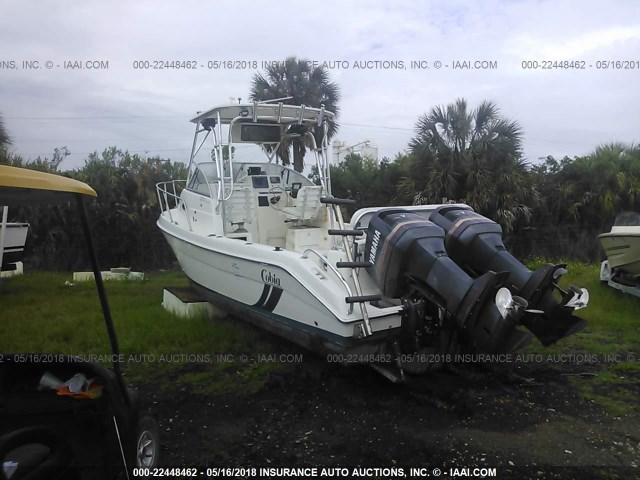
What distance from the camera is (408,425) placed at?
3924 millimetres

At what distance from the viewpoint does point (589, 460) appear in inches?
133

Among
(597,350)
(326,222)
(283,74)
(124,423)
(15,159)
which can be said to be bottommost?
(597,350)

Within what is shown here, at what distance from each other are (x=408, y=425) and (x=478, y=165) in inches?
350

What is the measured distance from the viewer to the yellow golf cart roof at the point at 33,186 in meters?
2.29

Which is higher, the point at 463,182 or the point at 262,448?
the point at 463,182

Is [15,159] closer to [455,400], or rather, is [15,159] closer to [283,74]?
[283,74]

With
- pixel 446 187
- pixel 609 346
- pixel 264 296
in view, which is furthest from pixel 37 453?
pixel 446 187

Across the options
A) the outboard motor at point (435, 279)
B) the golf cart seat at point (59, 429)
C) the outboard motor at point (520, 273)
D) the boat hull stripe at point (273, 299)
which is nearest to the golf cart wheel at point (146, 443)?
the golf cart seat at point (59, 429)

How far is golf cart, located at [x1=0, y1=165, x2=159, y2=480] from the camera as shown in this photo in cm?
228

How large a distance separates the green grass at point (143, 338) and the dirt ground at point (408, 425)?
329mm

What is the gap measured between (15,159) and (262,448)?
9869mm

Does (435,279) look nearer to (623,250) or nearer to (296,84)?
(623,250)

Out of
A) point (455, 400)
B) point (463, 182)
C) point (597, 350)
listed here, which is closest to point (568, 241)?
point (463, 182)

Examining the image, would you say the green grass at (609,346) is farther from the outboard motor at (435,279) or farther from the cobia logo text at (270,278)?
the cobia logo text at (270,278)
